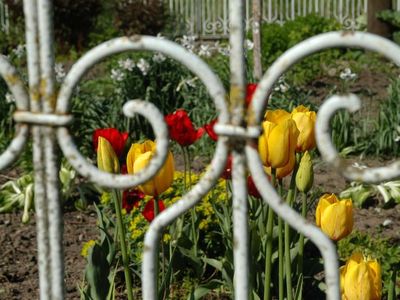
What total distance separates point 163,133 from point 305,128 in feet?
2.44

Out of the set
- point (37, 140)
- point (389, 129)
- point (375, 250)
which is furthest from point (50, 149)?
point (389, 129)

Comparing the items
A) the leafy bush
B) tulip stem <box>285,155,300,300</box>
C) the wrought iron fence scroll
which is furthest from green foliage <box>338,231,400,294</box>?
the leafy bush

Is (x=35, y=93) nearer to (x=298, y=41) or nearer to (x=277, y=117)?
(x=277, y=117)

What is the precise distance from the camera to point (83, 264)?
3.79m

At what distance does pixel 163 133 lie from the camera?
4.76ft

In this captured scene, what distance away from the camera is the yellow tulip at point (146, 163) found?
78.7 inches

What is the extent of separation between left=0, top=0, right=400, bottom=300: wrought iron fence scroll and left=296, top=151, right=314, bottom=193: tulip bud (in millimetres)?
668

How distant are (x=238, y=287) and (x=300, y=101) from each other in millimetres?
4766

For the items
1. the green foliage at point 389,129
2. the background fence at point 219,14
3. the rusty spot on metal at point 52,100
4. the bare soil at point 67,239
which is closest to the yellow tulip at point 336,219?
the rusty spot on metal at point 52,100

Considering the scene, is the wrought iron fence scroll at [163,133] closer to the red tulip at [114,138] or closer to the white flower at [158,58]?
the red tulip at [114,138]

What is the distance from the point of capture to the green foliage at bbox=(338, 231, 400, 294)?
133 inches

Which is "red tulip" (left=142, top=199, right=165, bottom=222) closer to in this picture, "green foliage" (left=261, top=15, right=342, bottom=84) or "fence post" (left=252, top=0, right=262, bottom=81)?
"fence post" (left=252, top=0, right=262, bottom=81)

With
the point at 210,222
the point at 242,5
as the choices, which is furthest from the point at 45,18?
the point at 210,222

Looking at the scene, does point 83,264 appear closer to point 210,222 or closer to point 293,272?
point 210,222
